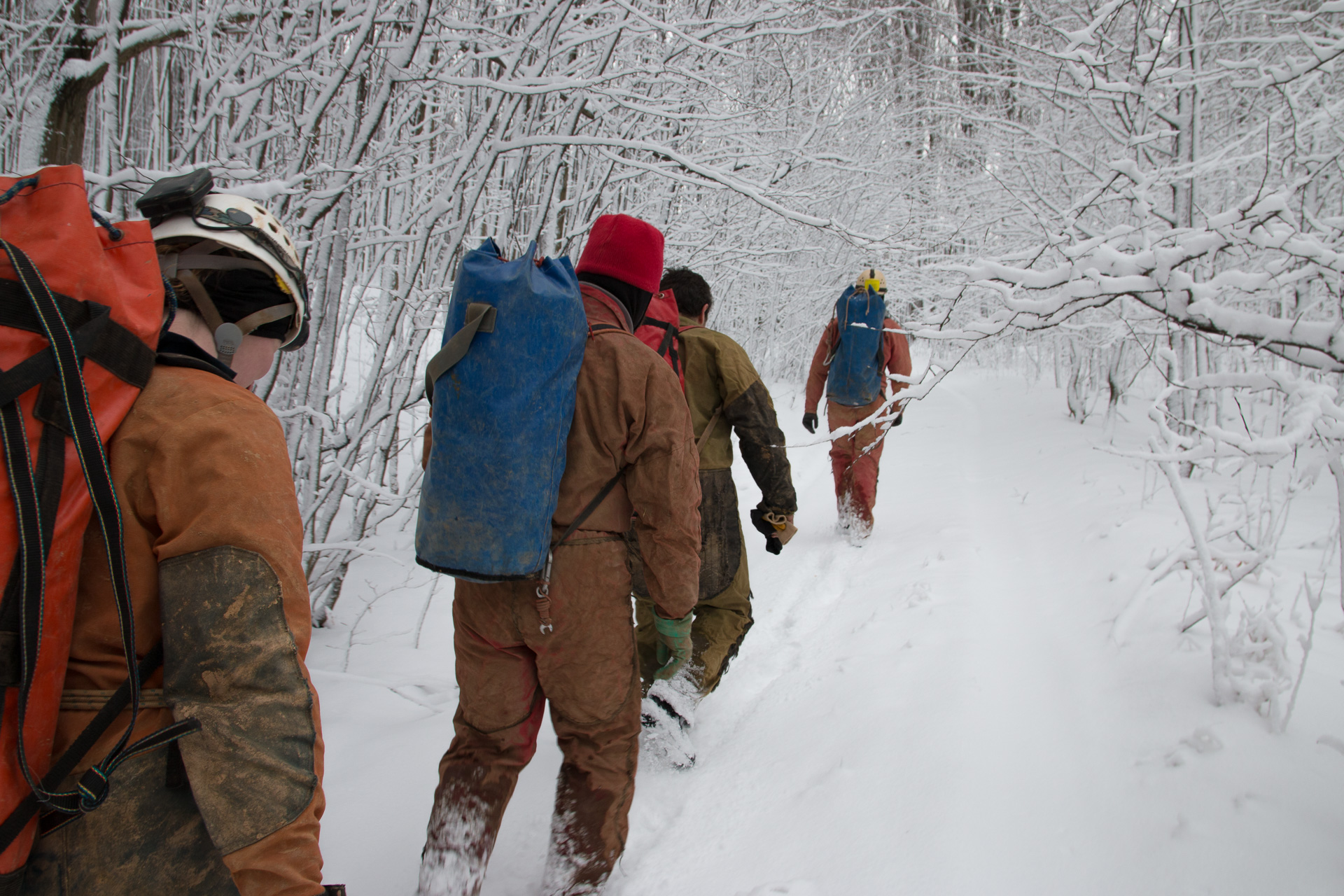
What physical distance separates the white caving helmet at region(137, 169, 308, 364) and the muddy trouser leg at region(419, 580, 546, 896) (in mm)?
789

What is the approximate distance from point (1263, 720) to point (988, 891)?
3.83 ft

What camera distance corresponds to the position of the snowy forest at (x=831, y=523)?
5.86ft

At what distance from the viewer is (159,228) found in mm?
1047

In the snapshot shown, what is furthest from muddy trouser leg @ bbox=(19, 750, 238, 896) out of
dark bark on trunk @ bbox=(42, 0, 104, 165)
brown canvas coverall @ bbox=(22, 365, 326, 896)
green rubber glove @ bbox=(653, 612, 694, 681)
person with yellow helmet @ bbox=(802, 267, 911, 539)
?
person with yellow helmet @ bbox=(802, 267, 911, 539)

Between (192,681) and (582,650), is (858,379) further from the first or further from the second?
(192,681)

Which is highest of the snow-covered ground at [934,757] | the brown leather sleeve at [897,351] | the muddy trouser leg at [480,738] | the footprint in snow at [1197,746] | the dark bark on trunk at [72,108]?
the dark bark on trunk at [72,108]

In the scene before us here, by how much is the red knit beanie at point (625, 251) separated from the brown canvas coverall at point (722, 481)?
74 cm

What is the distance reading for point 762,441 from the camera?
2.61 metres

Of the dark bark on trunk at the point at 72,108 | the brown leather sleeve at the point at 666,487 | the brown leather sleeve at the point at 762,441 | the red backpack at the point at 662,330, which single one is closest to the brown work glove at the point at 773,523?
the brown leather sleeve at the point at 762,441

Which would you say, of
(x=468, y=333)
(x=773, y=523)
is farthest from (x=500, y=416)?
(x=773, y=523)

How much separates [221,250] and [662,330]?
4.58 ft

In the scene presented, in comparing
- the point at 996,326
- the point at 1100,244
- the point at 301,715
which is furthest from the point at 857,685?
the point at 301,715

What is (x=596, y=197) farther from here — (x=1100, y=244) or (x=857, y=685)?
(x=857, y=685)

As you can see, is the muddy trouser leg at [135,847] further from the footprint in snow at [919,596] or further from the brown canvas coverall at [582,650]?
the footprint in snow at [919,596]
